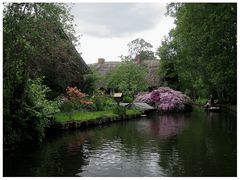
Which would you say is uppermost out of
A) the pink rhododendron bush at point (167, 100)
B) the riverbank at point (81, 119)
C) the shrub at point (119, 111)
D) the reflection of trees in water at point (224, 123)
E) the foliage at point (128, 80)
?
the foliage at point (128, 80)

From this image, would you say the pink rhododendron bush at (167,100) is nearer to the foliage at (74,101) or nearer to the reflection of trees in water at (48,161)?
the foliage at (74,101)

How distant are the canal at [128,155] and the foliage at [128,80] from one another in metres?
28.8

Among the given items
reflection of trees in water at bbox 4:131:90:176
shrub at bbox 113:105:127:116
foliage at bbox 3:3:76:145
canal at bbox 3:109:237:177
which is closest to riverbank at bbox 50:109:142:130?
shrub at bbox 113:105:127:116

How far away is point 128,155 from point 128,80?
119ft

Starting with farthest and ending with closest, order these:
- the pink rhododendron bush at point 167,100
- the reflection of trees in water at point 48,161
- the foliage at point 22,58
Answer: the pink rhododendron bush at point 167,100 < the foliage at point 22,58 < the reflection of trees in water at point 48,161

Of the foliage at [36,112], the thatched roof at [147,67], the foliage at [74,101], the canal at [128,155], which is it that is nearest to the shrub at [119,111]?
the foliage at [74,101]

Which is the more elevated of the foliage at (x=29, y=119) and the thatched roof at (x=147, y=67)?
the thatched roof at (x=147, y=67)

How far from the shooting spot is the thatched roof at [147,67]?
59281 millimetres

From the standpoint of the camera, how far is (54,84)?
1111 inches

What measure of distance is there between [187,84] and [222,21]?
4648 centimetres

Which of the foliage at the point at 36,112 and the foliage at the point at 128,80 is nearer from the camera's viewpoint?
the foliage at the point at 36,112

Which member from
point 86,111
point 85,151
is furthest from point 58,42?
point 85,151

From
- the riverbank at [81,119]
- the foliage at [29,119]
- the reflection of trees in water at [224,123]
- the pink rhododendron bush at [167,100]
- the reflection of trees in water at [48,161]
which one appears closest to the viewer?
the reflection of trees in water at [48,161]

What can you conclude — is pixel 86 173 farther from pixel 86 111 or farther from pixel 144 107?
pixel 144 107
